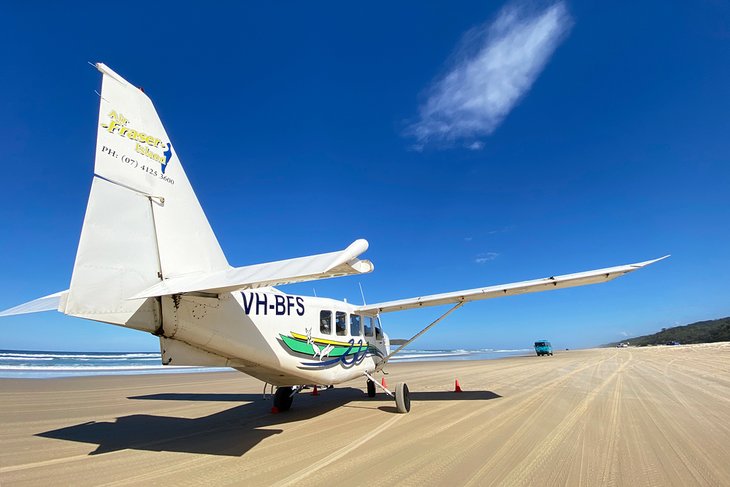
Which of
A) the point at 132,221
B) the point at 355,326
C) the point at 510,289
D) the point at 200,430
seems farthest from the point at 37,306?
the point at 510,289

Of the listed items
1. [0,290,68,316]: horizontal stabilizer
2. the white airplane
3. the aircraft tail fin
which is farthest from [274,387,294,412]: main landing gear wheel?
[0,290,68,316]: horizontal stabilizer

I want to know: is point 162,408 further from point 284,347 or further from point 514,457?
point 514,457

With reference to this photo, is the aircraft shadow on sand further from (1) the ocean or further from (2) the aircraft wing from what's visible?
(1) the ocean

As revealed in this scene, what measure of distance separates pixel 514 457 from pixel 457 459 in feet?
2.66

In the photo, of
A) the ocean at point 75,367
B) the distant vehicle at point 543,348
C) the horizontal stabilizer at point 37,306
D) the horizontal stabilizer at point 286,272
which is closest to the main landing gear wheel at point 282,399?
the horizontal stabilizer at point 37,306

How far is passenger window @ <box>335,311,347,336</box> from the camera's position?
8.92 meters

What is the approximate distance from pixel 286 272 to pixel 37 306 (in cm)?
519

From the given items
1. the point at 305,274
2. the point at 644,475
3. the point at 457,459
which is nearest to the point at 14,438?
the point at 305,274

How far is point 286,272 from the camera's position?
3.69 m

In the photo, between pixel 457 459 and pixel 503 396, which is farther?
pixel 503 396

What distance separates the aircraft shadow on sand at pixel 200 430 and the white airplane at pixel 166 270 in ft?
4.08

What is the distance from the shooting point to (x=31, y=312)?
5.50 m

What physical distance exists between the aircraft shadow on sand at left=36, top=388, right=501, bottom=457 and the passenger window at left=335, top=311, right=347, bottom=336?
6.87 ft

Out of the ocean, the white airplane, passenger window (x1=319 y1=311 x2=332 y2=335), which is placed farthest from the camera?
the ocean
